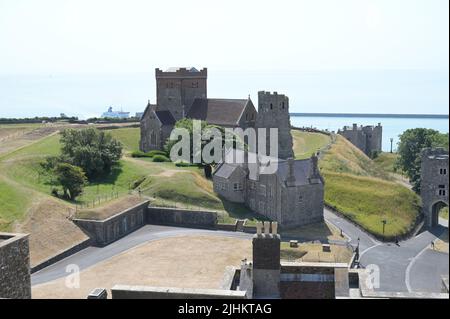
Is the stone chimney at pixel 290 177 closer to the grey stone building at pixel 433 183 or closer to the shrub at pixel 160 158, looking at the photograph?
the grey stone building at pixel 433 183

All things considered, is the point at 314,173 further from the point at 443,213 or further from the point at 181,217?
the point at 443,213

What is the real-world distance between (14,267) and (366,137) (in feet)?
307

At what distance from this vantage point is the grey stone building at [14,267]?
797 inches

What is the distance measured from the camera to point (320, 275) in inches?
831

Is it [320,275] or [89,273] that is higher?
[320,275]

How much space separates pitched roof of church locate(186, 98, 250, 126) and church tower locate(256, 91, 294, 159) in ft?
22.2

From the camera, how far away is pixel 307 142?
91062mm

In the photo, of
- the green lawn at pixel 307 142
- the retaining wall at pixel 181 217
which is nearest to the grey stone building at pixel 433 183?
the green lawn at pixel 307 142

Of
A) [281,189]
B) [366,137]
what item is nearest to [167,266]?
[281,189]

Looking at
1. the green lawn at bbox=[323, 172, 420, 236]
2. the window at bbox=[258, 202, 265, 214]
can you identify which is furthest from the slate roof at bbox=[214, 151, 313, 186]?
the green lawn at bbox=[323, 172, 420, 236]

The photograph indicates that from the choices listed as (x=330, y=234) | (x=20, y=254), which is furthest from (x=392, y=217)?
(x=20, y=254)

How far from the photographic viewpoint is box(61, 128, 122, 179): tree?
61.6 meters
